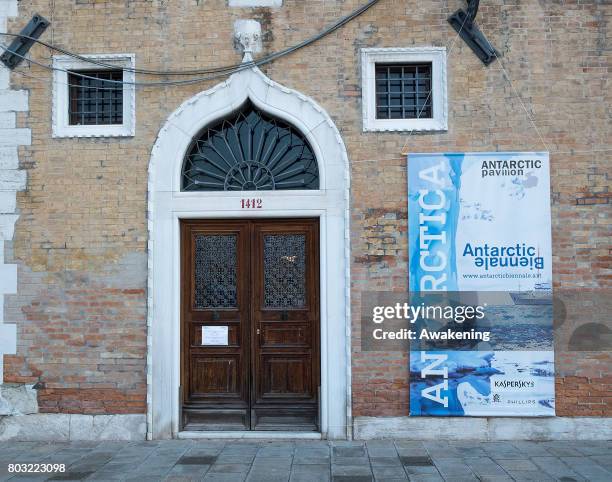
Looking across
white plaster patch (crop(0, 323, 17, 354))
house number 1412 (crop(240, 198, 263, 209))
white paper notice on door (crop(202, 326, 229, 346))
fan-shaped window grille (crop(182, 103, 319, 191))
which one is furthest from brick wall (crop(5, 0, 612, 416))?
house number 1412 (crop(240, 198, 263, 209))

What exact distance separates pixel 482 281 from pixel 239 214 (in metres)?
3.13

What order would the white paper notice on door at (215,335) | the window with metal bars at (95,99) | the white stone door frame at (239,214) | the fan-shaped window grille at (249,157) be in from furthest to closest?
the window with metal bars at (95,99)
the fan-shaped window grille at (249,157)
the white paper notice on door at (215,335)
the white stone door frame at (239,214)

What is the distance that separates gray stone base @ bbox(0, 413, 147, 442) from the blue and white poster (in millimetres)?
3490

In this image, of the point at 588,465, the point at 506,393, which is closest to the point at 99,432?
the point at 506,393

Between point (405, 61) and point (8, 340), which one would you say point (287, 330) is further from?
point (405, 61)

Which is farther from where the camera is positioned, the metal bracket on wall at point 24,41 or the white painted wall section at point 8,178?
the metal bracket on wall at point 24,41

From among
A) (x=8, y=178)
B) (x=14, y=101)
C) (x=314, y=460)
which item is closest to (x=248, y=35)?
(x=14, y=101)

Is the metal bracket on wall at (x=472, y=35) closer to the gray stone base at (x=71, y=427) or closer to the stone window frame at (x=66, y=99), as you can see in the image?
the stone window frame at (x=66, y=99)

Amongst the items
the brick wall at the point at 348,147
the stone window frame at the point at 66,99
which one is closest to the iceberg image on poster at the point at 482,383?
the brick wall at the point at 348,147

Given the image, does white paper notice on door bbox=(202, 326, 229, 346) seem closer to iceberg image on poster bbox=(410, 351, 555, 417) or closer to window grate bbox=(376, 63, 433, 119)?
iceberg image on poster bbox=(410, 351, 555, 417)

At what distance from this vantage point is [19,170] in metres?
8.05

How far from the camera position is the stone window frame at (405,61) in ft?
25.9

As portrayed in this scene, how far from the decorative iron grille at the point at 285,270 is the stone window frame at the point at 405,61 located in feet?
5.66

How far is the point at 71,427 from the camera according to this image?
25.6 feet
